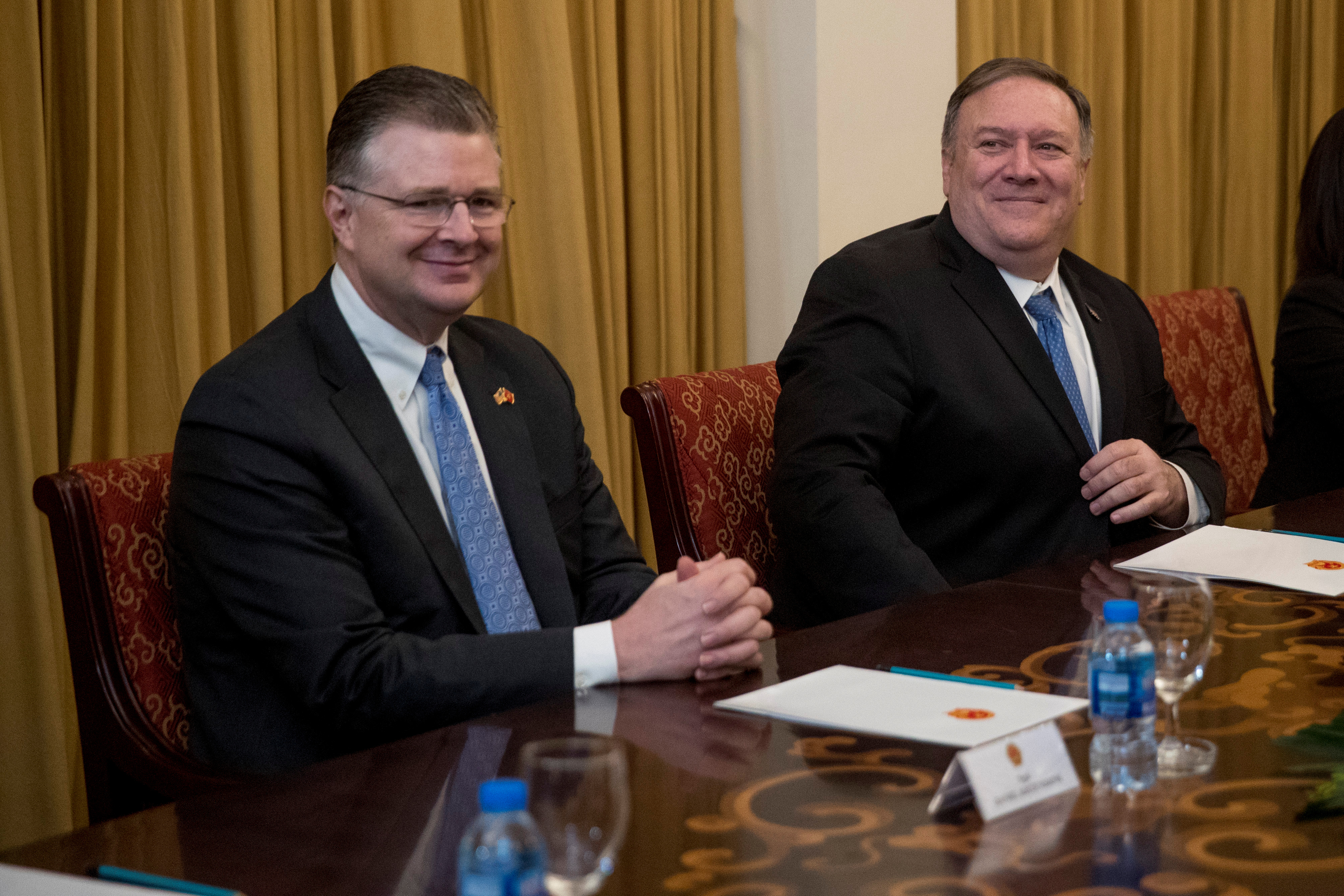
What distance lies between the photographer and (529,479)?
89.4 inches

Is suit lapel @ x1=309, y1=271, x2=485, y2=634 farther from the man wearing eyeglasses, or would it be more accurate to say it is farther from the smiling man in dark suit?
the smiling man in dark suit

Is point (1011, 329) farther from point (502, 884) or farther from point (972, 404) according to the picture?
point (502, 884)

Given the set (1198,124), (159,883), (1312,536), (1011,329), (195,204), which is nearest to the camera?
(159,883)

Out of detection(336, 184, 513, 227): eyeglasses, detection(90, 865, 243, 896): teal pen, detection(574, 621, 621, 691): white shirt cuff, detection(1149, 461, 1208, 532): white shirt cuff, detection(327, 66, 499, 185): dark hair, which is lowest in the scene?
detection(1149, 461, 1208, 532): white shirt cuff

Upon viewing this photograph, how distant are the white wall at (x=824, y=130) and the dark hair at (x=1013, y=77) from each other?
1106mm

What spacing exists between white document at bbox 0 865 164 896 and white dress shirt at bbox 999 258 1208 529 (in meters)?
2.22

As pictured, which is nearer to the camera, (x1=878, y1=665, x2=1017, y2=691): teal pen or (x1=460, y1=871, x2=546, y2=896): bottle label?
(x1=460, y1=871, x2=546, y2=896): bottle label

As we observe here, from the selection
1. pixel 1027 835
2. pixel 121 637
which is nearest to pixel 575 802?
pixel 1027 835

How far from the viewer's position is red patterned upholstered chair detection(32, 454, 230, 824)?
2.00 m

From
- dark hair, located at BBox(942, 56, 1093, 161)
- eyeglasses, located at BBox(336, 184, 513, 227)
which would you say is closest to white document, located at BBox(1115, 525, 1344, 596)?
dark hair, located at BBox(942, 56, 1093, 161)

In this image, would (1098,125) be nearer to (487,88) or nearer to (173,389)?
(487,88)

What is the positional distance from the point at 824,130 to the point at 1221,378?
129cm

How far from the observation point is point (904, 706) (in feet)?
5.20

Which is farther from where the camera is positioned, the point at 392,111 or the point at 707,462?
the point at 707,462
